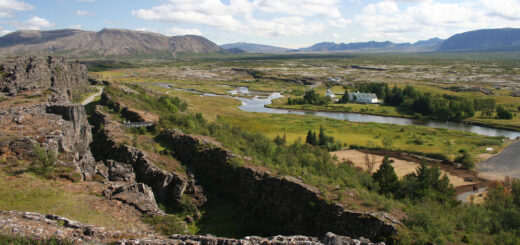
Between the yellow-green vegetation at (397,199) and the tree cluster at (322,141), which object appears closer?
the yellow-green vegetation at (397,199)

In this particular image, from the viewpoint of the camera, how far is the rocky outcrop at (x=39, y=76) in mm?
42719

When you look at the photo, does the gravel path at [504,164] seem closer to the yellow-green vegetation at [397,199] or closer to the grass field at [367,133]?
the grass field at [367,133]

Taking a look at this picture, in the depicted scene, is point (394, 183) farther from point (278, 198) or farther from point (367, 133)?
point (367, 133)

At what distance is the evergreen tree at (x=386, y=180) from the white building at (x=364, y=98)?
332ft

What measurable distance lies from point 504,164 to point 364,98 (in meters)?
78.4

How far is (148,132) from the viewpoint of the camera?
38156 mm

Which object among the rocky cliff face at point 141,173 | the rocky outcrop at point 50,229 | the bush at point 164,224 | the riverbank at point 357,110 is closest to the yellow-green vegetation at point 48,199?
the bush at point 164,224

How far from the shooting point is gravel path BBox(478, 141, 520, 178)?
58.0m

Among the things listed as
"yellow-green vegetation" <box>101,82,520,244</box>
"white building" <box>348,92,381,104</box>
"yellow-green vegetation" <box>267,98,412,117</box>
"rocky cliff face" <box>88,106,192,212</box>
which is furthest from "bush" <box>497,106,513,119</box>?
"rocky cliff face" <box>88,106,192,212</box>

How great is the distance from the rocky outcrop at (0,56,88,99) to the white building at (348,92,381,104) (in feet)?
334

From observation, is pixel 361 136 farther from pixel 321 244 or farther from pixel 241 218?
pixel 321 244

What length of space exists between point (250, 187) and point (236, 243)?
1288 centimetres

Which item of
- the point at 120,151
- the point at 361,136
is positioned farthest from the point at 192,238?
the point at 361,136

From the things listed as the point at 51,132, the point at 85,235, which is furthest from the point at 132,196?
the point at 51,132
